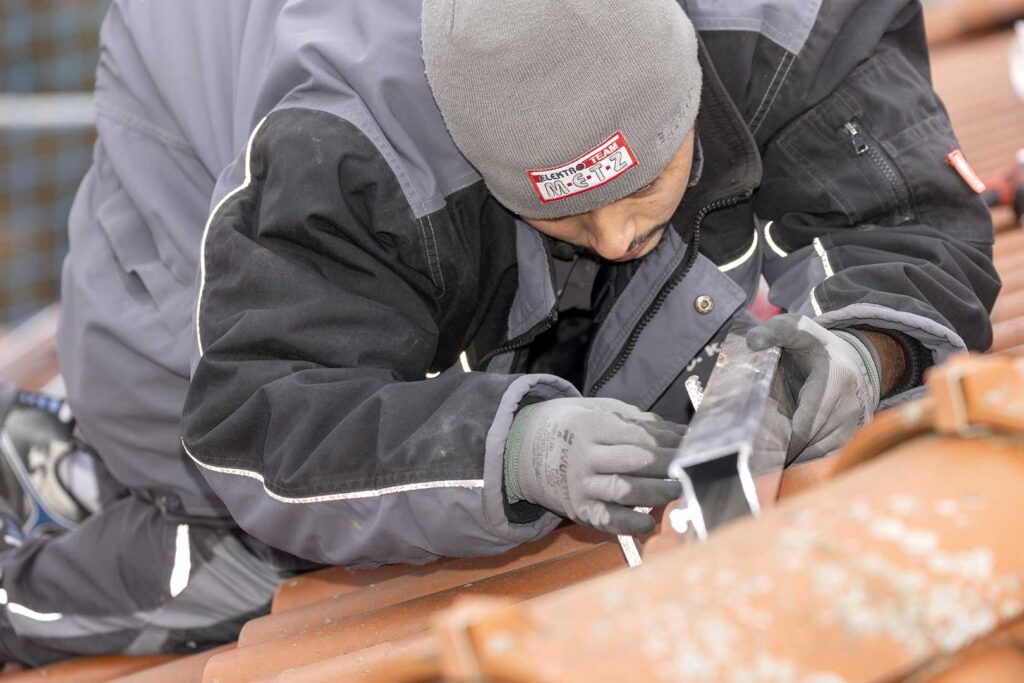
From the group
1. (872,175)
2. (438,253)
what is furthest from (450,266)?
(872,175)

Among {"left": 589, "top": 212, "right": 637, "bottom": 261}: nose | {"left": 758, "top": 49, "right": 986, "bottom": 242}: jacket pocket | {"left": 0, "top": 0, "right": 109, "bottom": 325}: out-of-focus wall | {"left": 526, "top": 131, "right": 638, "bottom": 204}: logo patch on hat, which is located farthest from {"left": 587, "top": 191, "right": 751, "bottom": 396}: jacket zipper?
{"left": 0, "top": 0, "right": 109, "bottom": 325}: out-of-focus wall

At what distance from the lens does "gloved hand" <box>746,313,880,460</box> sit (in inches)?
56.1

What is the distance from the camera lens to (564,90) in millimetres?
1449

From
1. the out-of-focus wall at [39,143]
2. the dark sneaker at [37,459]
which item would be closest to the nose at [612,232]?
the dark sneaker at [37,459]

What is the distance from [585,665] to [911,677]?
0.83ft

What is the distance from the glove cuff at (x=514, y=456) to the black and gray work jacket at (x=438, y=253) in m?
0.02

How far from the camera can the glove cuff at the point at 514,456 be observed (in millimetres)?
1434

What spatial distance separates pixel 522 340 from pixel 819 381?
1.83 feet

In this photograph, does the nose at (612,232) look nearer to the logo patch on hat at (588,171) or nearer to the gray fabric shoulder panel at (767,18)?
the logo patch on hat at (588,171)

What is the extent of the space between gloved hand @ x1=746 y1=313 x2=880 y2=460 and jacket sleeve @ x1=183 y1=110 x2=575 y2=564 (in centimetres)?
29

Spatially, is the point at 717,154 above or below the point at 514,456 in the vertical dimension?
above

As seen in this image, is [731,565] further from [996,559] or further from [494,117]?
[494,117]

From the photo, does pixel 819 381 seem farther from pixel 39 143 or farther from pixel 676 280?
pixel 39 143

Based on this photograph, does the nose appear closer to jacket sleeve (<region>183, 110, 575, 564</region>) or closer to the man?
the man
